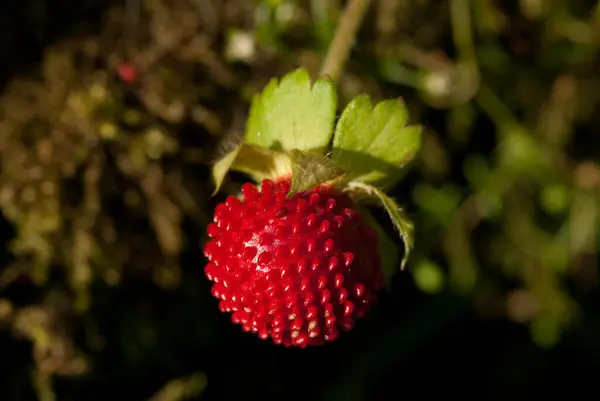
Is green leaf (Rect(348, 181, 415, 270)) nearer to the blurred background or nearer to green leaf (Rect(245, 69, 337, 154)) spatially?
green leaf (Rect(245, 69, 337, 154))

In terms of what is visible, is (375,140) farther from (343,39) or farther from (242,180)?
(242,180)

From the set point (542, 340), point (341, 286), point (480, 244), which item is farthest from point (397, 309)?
point (341, 286)

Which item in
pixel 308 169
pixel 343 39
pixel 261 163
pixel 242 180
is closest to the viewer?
pixel 308 169

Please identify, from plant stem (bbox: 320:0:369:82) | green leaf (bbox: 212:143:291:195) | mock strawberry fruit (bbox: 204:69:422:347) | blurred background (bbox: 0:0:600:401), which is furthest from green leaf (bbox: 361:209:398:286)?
blurred background (bbox: 0:0:600:401)

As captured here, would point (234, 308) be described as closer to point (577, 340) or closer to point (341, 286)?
point (341, 286)

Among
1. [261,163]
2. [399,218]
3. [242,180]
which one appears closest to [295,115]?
[261,163]

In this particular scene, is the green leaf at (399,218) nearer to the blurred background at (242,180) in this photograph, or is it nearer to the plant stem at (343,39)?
the plant stem at (343,39)
